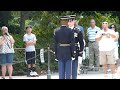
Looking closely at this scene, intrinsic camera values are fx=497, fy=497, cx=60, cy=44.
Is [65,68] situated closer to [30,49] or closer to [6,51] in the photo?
[6,51]

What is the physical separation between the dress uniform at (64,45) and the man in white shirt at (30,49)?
2534 millimetres

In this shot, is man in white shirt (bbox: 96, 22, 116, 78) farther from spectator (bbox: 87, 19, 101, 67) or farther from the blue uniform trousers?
spectator (bbox: 87, 19, 101, 67)

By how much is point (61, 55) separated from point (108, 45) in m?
Answer: 1.54

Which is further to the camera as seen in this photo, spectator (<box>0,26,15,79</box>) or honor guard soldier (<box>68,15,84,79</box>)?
spectator (<box>0,26,15,79</box>)

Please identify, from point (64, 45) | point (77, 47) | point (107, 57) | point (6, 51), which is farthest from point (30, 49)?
point (64, 45)

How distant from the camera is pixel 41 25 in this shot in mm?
19922

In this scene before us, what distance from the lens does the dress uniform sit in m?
11.2

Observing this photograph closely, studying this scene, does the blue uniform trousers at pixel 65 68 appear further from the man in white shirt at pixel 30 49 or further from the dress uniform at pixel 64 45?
the man in white shirt at pixel 30 49

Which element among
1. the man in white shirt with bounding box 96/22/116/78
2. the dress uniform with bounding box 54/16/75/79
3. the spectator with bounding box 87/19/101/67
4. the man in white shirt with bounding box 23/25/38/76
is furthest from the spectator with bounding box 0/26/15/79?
the spectator with bounding box 87/19/101/67

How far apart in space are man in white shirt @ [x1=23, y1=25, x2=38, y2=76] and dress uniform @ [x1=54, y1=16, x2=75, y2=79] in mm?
2534
